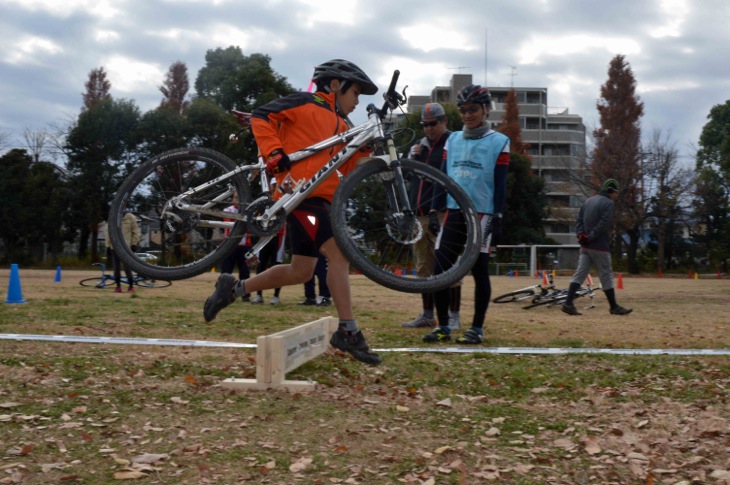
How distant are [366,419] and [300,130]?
2.16 metres

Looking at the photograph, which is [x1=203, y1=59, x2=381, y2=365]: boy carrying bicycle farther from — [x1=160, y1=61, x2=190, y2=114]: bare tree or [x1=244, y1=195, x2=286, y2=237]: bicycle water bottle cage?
[x1=160, y1=61, x2=190, y2=114]: bare tree

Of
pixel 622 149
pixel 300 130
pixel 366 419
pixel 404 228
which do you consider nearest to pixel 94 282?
pixel 300 130

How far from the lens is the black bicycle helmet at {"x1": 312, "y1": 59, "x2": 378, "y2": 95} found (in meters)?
5.28

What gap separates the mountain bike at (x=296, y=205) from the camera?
5.05 meters

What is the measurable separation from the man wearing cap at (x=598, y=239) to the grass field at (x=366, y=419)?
5.02 metres

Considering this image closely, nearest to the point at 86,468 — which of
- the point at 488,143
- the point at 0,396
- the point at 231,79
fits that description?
the point at 0,396

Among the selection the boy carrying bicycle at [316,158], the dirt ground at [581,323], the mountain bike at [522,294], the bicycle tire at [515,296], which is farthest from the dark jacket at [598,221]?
the boy carrying bicycle at [316,158]

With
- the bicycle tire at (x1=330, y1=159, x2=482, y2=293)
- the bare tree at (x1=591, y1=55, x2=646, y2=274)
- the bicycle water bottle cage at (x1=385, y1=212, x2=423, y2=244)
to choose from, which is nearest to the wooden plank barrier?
the bicycle tire at (x1=330, y1=159, x2=482, y2=293)

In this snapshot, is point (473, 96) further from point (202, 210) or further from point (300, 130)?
point (202, 210)

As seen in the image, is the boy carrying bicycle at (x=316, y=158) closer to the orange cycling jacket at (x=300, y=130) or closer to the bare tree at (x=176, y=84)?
the orange cycling jacket at (x=300, y=130)

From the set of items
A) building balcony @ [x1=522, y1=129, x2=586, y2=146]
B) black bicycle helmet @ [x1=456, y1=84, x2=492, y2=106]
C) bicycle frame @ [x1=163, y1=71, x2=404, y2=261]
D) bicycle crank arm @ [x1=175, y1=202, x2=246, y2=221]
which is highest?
building balcony @ [x1=522, y1=129, x2=586, y2=146]

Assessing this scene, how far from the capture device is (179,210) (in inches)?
213

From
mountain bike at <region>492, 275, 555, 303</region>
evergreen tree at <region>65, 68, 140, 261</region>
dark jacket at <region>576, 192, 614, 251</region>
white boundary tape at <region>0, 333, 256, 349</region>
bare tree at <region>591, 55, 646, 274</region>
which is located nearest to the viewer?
white boundary tape at <region>0, 333, 256, 349</region>

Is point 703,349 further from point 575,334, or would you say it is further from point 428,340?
point 428,340
